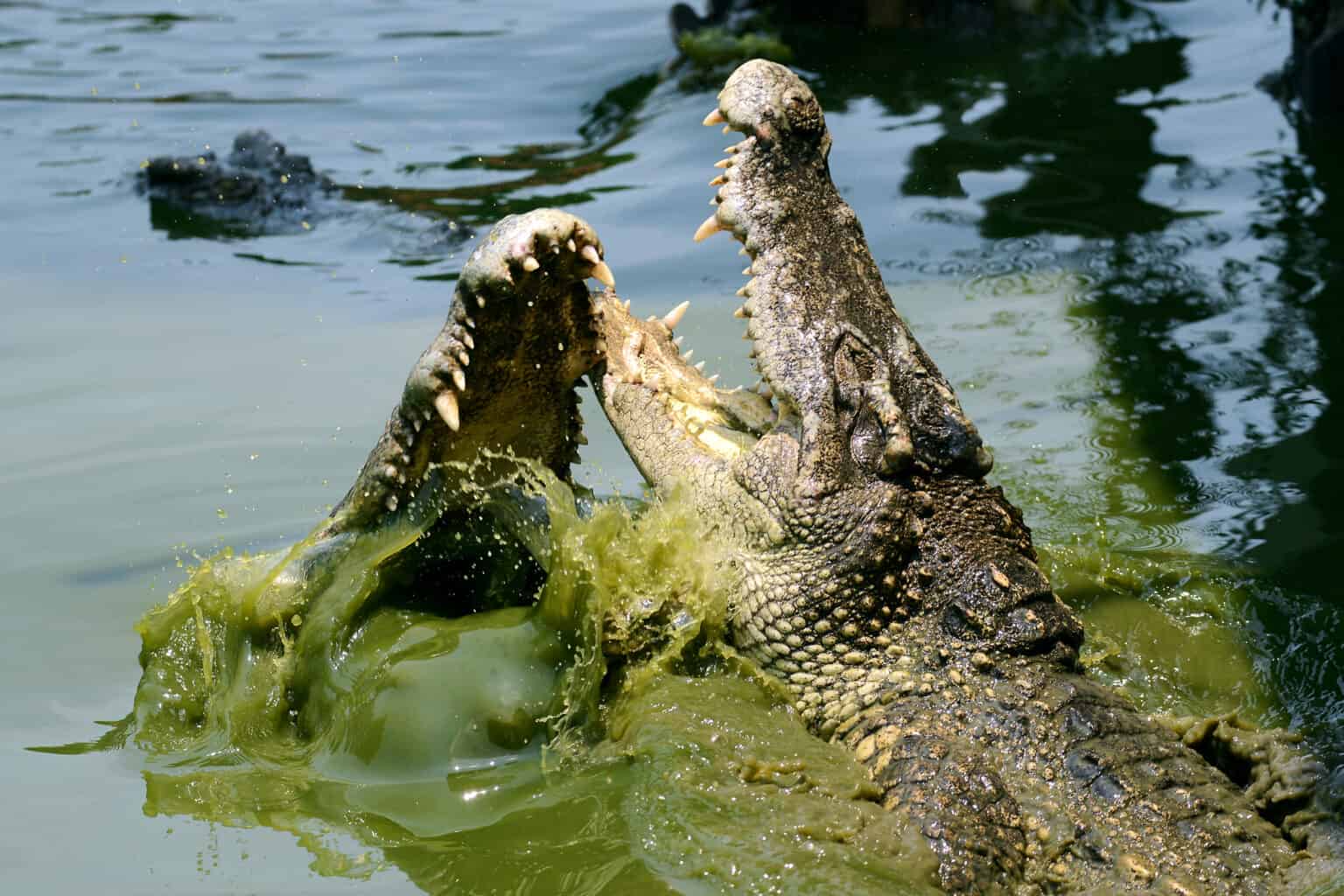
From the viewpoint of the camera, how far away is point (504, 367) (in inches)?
143

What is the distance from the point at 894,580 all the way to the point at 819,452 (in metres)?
0.37

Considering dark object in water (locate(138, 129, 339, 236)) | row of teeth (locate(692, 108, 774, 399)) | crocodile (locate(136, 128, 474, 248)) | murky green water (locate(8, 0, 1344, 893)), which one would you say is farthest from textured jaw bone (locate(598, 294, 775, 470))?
dark object in water (locate(138, 129, 339, 236))

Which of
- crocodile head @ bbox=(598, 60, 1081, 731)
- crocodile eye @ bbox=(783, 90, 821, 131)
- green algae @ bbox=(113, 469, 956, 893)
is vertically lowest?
green algae @ bbox=(113, 469, 956, 893)

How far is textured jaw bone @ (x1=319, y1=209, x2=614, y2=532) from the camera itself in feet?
11.2

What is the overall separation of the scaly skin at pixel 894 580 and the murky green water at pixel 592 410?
8.2 inches

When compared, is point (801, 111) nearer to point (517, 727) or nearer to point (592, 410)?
point (517, 727)

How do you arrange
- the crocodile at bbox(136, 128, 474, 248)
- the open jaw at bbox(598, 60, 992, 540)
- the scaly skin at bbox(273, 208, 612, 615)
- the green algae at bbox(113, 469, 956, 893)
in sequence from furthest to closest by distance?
the crocodile at bbox(136, 128, 474, 248) < the open jaw at bbox(598, 60, 992, 540) < the scaly skin at bbox(273, 208, 612, 615) < the green algae at bbox(113, 469, 956, 893)

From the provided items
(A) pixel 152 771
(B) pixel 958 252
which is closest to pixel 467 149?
(B) pixel 958 252

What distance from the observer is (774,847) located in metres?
3.11

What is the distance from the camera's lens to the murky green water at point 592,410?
332 centimetres

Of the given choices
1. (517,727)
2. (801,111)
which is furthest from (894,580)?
(801,111)

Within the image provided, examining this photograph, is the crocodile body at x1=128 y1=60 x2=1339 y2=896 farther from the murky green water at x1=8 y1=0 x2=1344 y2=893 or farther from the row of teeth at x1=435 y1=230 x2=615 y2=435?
the murky green water at x1=8 y1=0 x2=1344 y2=893

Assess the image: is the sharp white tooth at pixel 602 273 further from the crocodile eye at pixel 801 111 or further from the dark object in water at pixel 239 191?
the dark object in water at pixel 239 191

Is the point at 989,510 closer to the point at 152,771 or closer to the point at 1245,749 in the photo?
the point at 1245,749
